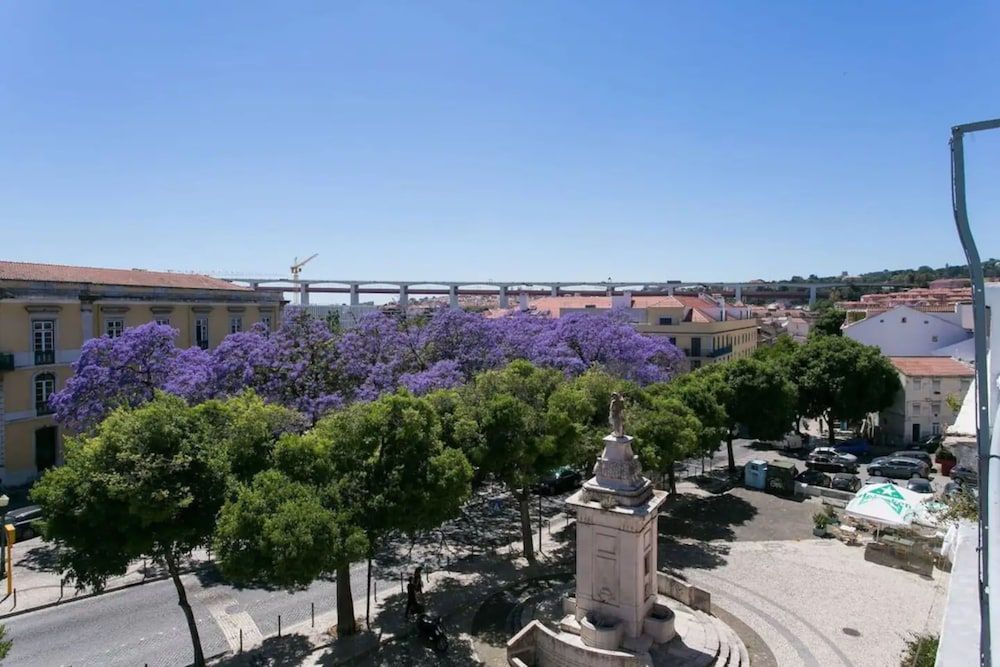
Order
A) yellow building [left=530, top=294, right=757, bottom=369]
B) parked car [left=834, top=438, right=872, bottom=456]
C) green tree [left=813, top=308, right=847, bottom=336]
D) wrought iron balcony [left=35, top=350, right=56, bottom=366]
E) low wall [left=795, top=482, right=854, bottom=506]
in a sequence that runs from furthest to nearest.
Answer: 1. green tree [left=813, top=308, right=847, bottom=336]
2. yellow building [left=530, top=294, right=757, bottom=369]
3. parked car [left=834, top=438, right=872, bottom=456]
4. wrought iron balcony [left=35, top=350, right=56, bottom=366]
5. low wall [left=795, top=482, right=854, bottom=506]

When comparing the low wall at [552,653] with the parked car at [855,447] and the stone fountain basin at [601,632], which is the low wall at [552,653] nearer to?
the stone fountain basin at [601,632]

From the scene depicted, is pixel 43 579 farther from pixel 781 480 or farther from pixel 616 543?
pixel 781 480

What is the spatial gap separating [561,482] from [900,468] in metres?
16.6

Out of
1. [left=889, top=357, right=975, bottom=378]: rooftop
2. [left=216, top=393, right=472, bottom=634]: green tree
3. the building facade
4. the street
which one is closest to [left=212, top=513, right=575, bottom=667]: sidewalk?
the street

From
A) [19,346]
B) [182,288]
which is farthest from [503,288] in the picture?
[19,346]

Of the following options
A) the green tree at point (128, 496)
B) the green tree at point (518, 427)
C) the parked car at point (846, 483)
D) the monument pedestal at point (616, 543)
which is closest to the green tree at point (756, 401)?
the parked car at point (846, 483)

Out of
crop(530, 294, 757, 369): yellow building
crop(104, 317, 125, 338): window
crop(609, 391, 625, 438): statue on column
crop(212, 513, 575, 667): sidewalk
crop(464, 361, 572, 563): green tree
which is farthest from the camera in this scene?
crop(530, 294, 757, 369): yellow building

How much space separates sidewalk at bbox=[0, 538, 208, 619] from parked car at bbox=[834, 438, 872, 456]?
110ft

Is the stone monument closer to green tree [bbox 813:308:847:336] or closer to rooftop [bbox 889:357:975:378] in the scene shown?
rooftop [bbox 889:357:975:378]

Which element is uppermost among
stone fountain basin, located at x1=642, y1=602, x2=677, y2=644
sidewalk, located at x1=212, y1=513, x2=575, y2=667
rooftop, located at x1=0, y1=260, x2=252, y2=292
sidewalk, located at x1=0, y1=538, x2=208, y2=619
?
rooftop, located at x1=0, y1=260, x2=252, y2=292

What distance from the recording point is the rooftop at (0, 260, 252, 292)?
104 feet

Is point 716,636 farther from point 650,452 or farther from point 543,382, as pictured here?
point 543,382

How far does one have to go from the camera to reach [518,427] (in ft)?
56.9

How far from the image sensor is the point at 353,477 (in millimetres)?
14195
